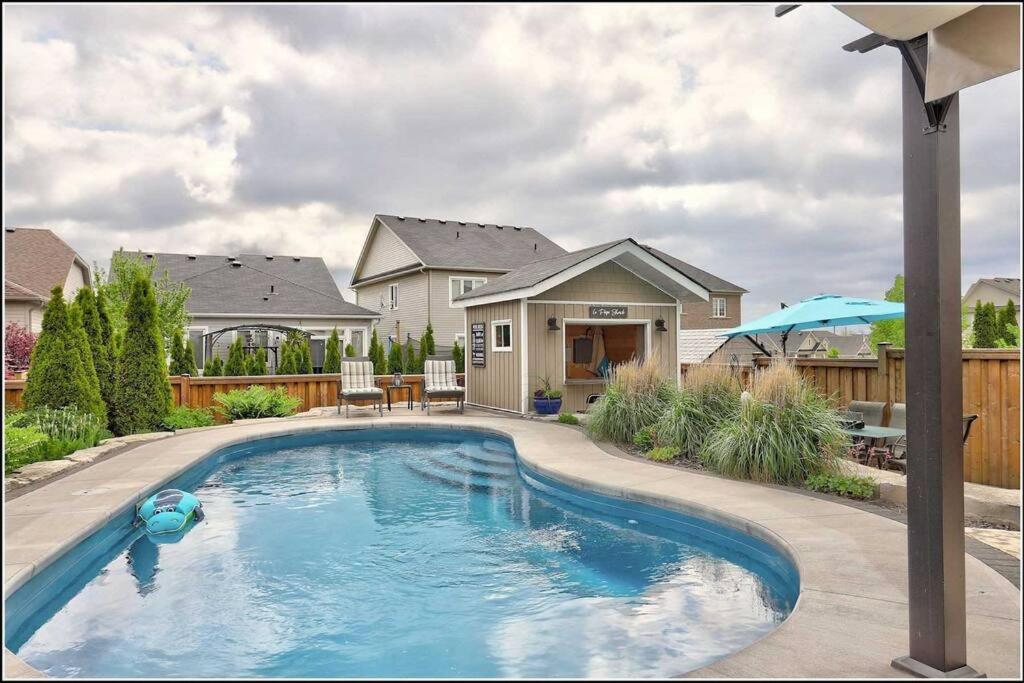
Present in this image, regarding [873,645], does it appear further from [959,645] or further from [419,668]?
[419,668]

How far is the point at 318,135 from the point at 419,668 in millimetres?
11079

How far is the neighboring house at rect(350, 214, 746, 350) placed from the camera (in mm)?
20797

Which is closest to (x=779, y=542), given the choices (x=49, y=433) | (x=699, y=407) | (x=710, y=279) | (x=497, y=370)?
(x=699, y=407)

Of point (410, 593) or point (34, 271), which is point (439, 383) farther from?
point (34, 271)

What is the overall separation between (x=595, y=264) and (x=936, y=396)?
963 cm

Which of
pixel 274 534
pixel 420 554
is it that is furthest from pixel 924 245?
pixel 274 534

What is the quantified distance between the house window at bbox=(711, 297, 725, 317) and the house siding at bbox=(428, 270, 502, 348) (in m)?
13.0

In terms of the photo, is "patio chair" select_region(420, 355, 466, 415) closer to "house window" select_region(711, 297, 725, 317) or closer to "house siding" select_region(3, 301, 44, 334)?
"house siding" select_region(3, 301, 44, 334)

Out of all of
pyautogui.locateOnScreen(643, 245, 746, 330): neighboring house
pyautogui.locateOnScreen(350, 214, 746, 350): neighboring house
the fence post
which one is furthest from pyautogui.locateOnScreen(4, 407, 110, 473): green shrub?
pyautogui.locateOnScreen(643, 245, 746, 330): neighboring house

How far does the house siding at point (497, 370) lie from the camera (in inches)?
469

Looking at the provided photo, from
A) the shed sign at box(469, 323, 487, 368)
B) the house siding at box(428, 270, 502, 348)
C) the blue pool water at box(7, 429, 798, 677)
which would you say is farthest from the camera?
the house siding at box(428, 270, 502, 348)

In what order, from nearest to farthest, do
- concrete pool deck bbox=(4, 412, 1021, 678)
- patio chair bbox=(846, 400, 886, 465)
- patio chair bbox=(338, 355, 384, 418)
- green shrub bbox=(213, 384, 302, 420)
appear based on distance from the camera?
concrete pool deck bbox=(4, 412, 1021, 678) → patio chair bbox=(846, 400, 886, 465) → green shrub bbox=(213, 384, 302, 420) → patio chair bbox=(338, 355, 384, 418)

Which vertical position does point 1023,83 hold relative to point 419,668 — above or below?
above

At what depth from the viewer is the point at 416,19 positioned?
7.63 ft
